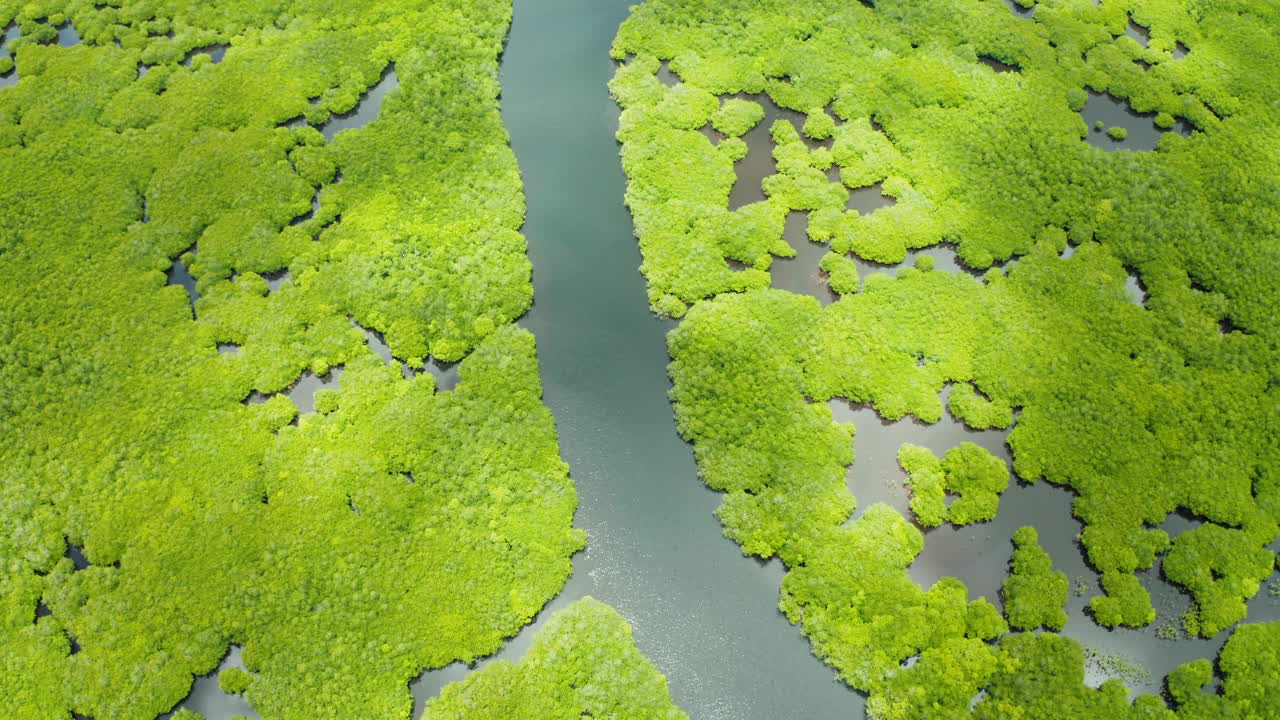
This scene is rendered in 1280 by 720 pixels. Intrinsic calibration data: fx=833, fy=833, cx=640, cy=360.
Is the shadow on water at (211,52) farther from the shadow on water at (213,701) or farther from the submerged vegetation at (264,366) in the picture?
the shadow on water at (213,701)

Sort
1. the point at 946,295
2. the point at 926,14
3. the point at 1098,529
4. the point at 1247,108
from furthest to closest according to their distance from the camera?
the point at 926,14 → the point at 1247,108 → the point at 946,295 → the point at 1098,529

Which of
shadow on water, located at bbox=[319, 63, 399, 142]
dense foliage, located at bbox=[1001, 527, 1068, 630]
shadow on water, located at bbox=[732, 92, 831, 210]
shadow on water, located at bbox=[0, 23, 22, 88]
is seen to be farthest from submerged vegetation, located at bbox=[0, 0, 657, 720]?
dense foliage, located at bbox=[1001, 527, 1068, 630]

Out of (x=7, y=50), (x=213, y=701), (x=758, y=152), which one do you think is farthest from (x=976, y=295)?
(x=7, y=50)

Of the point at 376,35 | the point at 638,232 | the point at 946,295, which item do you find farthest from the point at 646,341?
the point at 376,35

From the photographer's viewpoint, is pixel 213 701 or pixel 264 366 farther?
pixel 264 366

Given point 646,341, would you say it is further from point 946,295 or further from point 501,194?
point 946,295

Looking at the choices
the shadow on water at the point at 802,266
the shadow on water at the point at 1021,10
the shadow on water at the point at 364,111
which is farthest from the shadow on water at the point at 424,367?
the shadow on water at the point at 1021,10

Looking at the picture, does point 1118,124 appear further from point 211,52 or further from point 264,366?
point 211,52
